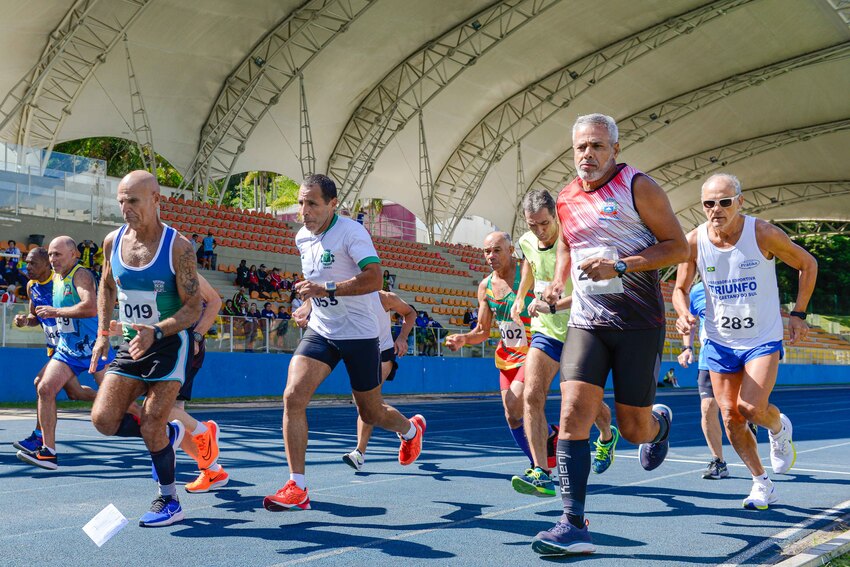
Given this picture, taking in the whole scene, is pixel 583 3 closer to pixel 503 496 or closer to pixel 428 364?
pixel 428 364

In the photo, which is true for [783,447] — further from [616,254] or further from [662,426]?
[616,254]

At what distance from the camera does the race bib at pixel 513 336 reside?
7.42 meters

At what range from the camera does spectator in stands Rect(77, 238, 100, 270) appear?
2162cm

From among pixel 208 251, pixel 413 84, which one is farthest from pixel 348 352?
pixel 413 84

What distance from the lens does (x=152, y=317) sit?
5.59 meters

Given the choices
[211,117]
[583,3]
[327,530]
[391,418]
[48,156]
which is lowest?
[327,530]

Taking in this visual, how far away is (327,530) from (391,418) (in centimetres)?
162

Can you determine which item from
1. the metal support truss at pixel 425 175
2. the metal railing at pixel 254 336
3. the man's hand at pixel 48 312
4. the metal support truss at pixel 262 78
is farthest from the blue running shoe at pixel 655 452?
the metal support truss at pixel 425 175

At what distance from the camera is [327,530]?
17.6 ft

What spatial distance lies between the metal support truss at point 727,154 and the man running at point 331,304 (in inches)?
1686

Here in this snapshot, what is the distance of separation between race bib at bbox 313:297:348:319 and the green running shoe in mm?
1602

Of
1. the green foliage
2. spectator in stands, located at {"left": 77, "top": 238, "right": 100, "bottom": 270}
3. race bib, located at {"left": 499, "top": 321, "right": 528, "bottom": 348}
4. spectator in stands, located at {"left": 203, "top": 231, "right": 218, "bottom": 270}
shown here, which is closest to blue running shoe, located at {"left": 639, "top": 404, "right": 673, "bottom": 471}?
race bib, located at {"left": 499, "top": 321, "right": 528, "bottom": 348}

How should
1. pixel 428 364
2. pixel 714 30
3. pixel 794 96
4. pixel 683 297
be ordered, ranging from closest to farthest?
pixel 683 297 < pixel 428 364 < pixel 714 30 < pixel 794 96

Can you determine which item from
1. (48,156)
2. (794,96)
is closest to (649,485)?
(48,156)
